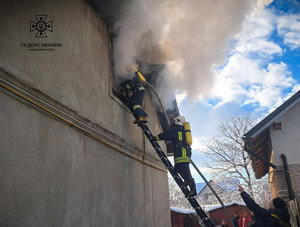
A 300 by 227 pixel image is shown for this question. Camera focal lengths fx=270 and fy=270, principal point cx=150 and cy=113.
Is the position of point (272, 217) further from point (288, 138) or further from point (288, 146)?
point (288, 138)

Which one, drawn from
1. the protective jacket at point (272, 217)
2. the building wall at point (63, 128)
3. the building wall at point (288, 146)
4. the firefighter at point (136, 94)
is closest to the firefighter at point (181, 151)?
the firefighter at point (136, 94)

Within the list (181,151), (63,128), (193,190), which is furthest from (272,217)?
(63,128)

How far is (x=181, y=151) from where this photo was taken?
555 cm

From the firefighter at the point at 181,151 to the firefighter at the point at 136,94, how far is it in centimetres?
55

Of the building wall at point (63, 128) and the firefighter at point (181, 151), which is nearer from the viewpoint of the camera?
the building wall at point (63, 128)

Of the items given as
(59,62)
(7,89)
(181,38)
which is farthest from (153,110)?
(7,89)

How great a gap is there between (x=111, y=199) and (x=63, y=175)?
129cm

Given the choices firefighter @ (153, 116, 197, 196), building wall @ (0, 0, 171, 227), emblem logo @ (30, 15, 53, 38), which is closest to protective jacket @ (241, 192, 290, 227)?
firefighter @ (153, 116, 197, 196)

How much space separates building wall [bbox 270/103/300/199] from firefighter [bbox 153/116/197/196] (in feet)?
7.50

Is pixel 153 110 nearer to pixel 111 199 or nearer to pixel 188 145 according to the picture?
pixel 188 145

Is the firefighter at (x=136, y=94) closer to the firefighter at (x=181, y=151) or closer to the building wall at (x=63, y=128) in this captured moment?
the building wall at (x=63, y=128)

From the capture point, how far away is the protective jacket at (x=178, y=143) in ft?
18.1

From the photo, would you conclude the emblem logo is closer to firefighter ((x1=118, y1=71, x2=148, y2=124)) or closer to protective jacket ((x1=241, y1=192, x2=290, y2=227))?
firefighter ((x1=118, y1=71, x2=148, y2=124))

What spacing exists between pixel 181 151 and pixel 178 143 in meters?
0.18
